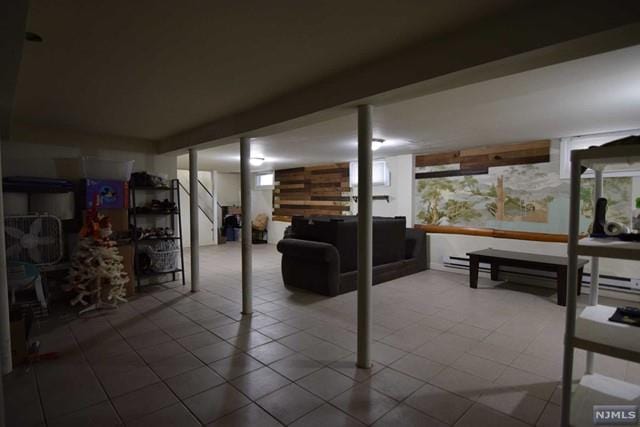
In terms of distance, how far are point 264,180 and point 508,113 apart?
731 cm

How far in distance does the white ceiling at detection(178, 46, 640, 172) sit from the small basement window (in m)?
3.80

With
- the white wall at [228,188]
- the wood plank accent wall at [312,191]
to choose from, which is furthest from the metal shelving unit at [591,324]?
the white wall at [228,188]

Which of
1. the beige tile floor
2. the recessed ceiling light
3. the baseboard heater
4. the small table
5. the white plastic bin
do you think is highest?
the recessed ceiling light

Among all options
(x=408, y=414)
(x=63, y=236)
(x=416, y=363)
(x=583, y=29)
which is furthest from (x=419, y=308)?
(x=63, y=236)

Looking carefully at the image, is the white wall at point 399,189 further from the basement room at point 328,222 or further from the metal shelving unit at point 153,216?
the metal shelving unit at point 153,216

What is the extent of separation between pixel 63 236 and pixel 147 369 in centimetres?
276

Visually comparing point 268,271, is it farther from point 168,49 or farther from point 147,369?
point 168,49

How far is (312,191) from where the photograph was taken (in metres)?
8.33

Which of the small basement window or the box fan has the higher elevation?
the small basement window

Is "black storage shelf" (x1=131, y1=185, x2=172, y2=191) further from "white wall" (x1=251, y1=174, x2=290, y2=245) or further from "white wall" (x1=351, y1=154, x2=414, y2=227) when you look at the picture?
"white wall" (x1=251, y1=174, x2=290, y2=245)

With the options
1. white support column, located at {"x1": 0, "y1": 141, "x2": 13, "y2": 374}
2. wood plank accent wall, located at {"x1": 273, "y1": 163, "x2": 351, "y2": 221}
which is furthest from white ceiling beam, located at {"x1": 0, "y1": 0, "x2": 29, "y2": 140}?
wood plank accent wall, located at {"x1": 273, "y1": 163, "x2": 351, "y2": 221}

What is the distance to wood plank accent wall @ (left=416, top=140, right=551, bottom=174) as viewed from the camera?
4871 mm

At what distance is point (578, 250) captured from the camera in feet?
5.06

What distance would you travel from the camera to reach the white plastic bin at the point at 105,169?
409cm
